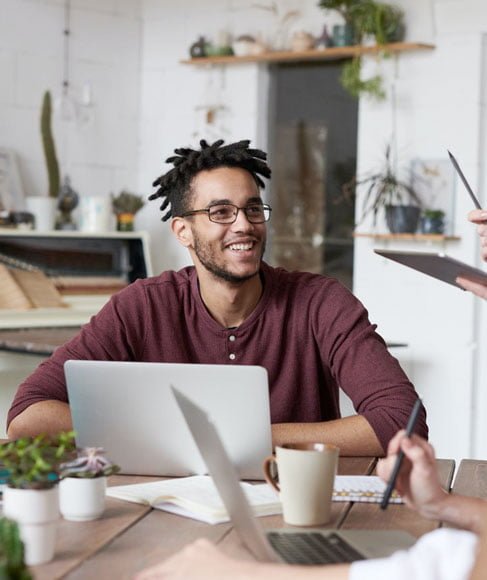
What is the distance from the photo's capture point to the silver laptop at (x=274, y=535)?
1.27 meters

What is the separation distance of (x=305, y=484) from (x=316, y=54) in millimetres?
3480

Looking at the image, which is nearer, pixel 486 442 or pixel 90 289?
pixel 486 442

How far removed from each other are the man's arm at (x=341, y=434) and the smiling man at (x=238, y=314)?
228 mm

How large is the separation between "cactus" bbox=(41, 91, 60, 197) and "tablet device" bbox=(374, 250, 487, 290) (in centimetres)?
317

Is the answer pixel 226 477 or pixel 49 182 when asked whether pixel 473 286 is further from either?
pixel 49 182

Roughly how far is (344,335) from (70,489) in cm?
91

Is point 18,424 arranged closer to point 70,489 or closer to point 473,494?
point 70,489

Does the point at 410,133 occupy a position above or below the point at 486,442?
above

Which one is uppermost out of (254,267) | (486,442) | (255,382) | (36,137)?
(36,137)

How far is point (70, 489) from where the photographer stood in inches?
59.7

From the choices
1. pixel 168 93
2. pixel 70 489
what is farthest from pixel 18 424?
pixel 168 93

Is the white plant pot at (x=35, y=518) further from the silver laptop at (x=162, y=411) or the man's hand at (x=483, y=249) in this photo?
the man's hand at (x=483, y=249)

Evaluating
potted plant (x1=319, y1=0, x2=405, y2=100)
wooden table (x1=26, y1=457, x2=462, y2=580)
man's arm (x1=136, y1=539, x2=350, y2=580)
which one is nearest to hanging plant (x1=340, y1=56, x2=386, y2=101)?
potted plant (x1=319, y1=0, x2=405, y2=100)

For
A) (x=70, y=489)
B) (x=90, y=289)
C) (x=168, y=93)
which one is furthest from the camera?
(x=168, y=93)
